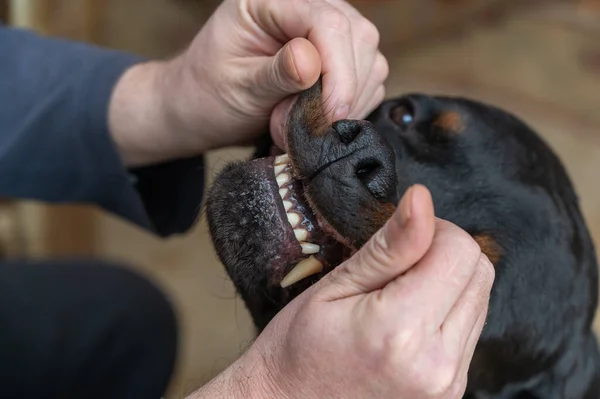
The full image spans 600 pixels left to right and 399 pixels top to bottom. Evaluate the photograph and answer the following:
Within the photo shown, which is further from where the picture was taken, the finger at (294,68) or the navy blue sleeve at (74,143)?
the navy blue sleeve at (74,143)

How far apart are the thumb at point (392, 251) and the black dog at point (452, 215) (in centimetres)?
18

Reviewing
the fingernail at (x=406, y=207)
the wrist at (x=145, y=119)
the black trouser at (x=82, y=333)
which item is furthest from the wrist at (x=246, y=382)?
the black trouser at (x=82, y=333)

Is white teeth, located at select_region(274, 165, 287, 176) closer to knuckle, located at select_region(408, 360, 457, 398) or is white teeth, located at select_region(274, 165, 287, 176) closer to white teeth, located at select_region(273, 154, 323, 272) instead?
white teeth, located at select_region(273, 154, 323, 272)

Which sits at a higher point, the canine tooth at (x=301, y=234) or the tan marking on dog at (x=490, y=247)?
the canine tooth at (x=301, y=234)

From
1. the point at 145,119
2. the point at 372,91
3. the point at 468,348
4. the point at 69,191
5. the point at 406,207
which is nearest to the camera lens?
the point at 406,207

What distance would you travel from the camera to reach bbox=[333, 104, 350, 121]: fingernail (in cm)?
103

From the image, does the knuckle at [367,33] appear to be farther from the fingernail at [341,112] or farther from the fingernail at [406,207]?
the fingernail at [406,207]

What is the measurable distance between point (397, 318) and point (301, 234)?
12.7 inches

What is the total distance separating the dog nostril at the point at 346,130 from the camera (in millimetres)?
992

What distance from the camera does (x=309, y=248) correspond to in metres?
1.04

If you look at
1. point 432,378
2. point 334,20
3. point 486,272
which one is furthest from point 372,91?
point 432,378

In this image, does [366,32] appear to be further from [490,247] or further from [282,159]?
[490,247]

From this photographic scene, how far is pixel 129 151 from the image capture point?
4.99ft

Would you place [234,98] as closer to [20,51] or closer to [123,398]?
[20,51]
